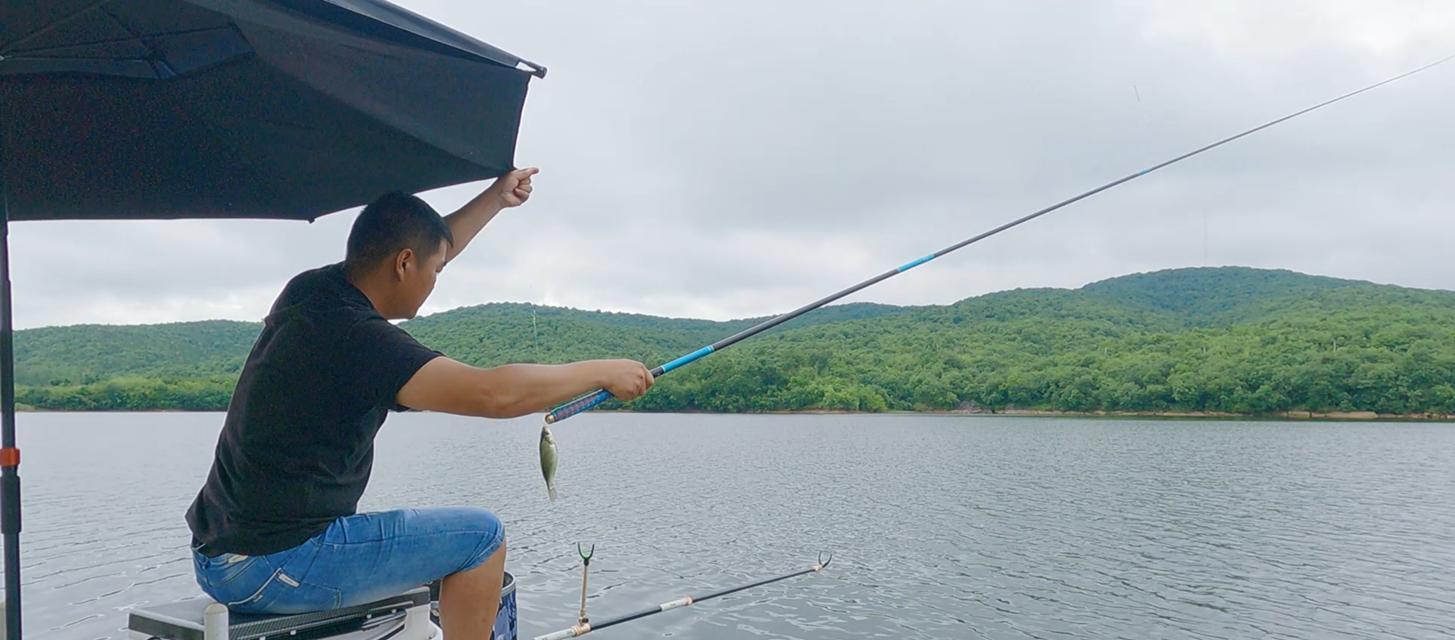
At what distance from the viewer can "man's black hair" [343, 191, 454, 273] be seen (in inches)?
100.0

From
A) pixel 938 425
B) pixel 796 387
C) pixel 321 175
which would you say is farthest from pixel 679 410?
pixel 321 175

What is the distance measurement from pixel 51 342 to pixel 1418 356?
7697 centimetres

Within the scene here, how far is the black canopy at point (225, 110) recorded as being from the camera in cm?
231

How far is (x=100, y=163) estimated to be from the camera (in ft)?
9.91

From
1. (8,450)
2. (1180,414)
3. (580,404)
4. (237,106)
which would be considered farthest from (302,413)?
(1180,414)

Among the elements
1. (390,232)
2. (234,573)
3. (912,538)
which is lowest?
(912,538)

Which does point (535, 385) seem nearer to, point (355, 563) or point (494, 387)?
point (494, 387)

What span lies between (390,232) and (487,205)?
0.95 metres

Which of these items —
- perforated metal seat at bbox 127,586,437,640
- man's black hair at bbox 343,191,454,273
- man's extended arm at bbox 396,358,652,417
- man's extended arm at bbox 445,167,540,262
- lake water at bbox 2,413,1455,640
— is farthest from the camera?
lake water at bbox 2,413,1455,640

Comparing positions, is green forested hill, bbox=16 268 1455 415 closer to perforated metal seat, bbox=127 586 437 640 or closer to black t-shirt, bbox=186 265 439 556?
perforated metal seat, bbox=127 586 437 640

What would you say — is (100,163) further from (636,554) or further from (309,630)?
(636,554)

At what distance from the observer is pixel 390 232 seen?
2.56m

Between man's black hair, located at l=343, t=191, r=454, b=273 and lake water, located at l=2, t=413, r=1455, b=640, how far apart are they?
8.40 metres

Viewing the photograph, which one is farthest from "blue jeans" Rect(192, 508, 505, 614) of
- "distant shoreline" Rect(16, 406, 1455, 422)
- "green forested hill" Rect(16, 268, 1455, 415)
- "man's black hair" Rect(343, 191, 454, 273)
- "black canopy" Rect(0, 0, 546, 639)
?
"distant shoreline" Rect(16, 406, 1455, 422)
